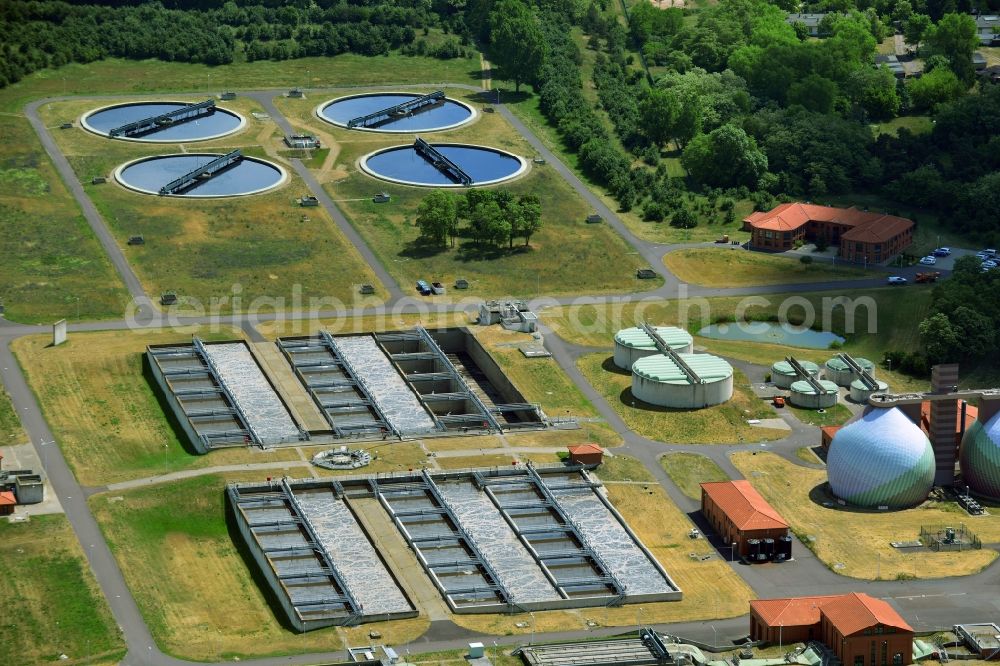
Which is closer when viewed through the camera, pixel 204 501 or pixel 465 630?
pixel 465 630

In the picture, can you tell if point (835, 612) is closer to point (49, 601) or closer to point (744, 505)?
point (744, 505)

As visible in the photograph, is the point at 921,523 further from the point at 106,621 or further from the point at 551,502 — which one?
the point at 106,621

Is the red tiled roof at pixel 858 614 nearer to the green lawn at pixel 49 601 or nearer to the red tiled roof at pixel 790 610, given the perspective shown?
the red tiled roof at pixel 790 610

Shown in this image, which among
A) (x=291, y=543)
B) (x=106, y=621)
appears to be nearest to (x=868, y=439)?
(x=291, y=543)

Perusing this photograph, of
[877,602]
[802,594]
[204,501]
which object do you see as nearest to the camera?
[877,602]

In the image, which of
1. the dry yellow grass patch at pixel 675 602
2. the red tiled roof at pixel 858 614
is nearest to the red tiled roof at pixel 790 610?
the red tiled roof at pixel 858 614

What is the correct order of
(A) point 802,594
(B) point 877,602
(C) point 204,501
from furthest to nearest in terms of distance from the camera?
(C) point 204,501
(A) point 802,594
(B) point 877,602

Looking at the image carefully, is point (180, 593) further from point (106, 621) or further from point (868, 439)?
point (868, 439)
